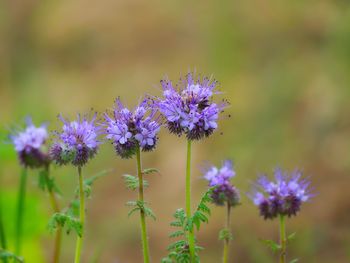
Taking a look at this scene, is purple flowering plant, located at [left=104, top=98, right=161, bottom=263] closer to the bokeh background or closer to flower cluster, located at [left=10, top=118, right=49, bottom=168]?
flower cluster, located at [left=10, top=118, right=49, bottom=168]

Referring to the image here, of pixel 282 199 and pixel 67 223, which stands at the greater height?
pixel 282 199

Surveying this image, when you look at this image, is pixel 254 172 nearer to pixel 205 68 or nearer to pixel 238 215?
pixel 238 215

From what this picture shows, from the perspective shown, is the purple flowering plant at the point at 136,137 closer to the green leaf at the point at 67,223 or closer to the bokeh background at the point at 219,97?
the green leaf at the point at 67,223

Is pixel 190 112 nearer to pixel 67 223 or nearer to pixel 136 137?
pixel 136 137

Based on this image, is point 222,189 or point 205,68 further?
point 205,68

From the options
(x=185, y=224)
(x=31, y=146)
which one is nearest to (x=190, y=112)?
(x=185, y=224)

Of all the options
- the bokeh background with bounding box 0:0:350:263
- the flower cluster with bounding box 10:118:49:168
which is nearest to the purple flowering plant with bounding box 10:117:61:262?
the flower cluster with bounding box 10:118:49:168

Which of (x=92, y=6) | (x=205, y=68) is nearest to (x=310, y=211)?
(x=205, y=68)
